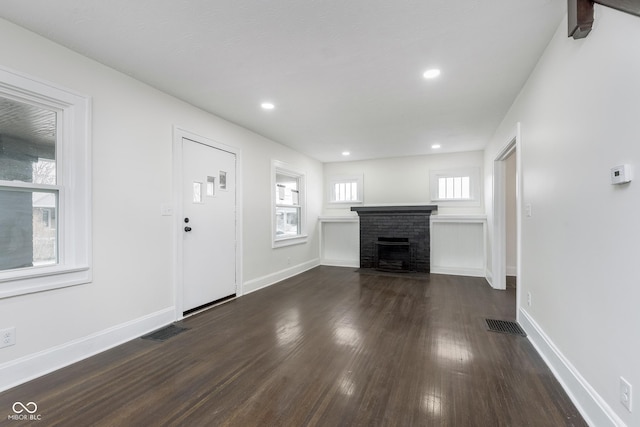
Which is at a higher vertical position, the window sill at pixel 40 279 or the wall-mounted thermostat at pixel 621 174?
the wall-mounted thermostat at pixel 621 174

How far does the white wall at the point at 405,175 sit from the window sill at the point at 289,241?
1.22 metres

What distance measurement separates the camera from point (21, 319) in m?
1.98

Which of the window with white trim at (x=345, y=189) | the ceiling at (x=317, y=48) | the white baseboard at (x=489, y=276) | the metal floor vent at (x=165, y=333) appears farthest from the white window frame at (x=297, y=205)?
the white baseboard at (x=489, y=276)

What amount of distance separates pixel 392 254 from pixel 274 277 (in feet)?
8.57

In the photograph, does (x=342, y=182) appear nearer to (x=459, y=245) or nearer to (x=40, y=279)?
(x=459, y=245)

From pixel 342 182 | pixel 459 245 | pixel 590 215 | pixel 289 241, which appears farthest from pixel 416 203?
pixel 590 215

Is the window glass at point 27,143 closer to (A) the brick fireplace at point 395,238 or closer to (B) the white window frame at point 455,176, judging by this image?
(A) the brick fireplace at point 395,238

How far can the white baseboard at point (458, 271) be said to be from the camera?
5.41 meters

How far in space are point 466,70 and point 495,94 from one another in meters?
0.76

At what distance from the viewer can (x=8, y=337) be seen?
75.3 inches

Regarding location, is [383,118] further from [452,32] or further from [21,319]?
[21,319]

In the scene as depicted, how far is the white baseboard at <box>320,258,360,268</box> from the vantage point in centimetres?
645

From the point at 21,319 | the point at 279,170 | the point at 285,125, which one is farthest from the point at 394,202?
the point at 21,319

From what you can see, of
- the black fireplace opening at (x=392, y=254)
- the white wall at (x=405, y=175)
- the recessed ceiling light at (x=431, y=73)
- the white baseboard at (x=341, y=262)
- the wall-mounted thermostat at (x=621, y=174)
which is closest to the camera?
the wall-mounted thermostat at (x=621, y=174)
